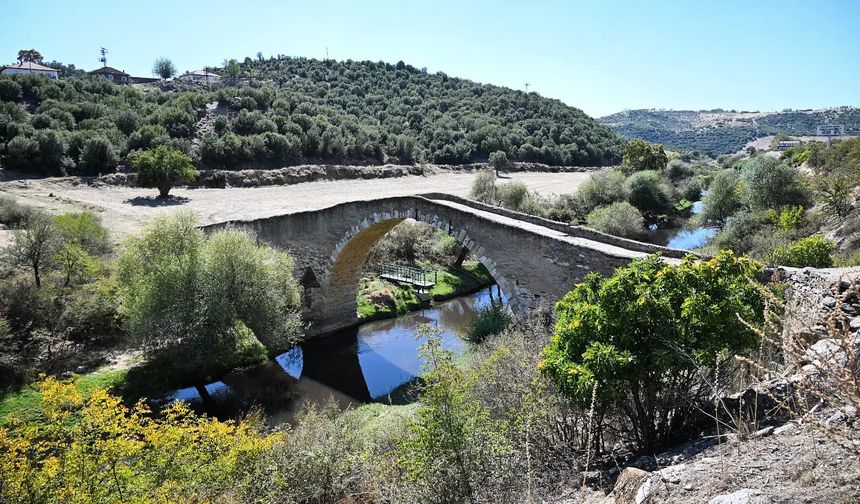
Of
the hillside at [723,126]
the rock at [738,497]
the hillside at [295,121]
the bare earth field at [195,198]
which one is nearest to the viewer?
the rock at [738,497]

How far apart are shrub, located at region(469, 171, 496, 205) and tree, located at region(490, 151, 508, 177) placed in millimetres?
19230

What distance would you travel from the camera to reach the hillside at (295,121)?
35625 mm

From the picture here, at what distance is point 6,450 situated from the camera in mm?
7645

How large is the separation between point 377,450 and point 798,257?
1244 cm

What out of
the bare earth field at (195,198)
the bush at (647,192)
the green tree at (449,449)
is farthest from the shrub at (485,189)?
the green tree at (449,449)

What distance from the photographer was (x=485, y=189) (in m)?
33.6

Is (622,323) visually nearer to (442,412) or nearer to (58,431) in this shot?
(442,412)

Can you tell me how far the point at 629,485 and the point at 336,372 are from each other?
1480cm

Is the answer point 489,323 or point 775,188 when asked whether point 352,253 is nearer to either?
point 489,323

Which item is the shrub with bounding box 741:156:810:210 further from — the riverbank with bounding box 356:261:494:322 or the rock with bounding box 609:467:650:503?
the rock with bounding box 609:467:650:503

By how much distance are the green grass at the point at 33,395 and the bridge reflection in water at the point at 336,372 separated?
5.72 feet

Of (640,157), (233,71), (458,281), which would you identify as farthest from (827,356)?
(233,71)

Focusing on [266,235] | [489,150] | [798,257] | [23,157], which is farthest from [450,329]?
[489,150]

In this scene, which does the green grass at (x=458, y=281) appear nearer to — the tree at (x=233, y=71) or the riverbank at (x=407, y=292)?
the riverbank at (x=407, y=292)
